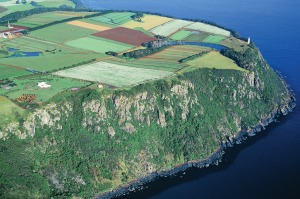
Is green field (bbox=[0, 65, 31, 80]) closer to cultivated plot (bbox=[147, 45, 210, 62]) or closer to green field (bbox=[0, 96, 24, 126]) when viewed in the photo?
green field (bbox=[0, 96, 24, 126])

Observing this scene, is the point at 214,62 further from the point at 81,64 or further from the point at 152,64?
the point at 81,64

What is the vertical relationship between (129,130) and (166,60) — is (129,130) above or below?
below

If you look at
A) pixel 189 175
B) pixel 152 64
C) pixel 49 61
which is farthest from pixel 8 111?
pixel 152 64

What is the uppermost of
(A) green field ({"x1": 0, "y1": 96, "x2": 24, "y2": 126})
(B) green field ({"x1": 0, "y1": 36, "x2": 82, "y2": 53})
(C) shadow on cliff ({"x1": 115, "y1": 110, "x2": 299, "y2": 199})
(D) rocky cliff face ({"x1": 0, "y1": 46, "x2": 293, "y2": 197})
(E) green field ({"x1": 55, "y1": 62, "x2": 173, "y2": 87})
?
(B) green field ({"x1": 0, "y1": 36, "x2": 82, "y2": 53})

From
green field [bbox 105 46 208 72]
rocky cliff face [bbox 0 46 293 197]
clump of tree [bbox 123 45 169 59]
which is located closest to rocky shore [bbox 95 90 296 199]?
rocky cliff face [bbox 0 46 293 197]

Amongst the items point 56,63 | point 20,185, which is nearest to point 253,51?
point 56,63
